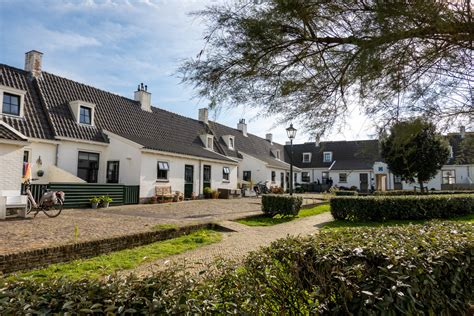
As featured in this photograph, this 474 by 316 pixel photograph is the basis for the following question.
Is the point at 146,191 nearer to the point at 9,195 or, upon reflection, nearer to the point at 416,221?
the point at 9,195

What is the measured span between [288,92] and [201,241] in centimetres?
593

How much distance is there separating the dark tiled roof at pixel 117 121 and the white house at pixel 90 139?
5 cm

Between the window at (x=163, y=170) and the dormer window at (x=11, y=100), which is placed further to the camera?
the window at (x=163, y=170)

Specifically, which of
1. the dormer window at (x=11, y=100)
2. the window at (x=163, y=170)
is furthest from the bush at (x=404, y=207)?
the dormer window at (x=11, y=100)

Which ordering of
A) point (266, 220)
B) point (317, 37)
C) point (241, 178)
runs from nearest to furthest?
point (317, 37), point (266, 220), point (241, 178)

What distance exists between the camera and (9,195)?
11414mm

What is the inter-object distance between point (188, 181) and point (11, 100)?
1120 centimetres

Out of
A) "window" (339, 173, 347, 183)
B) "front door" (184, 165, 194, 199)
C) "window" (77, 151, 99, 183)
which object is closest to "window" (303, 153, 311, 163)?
"window" (339, 173, 347, 183)

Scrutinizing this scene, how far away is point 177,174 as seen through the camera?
21.5 m

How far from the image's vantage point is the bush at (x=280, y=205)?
1430cm

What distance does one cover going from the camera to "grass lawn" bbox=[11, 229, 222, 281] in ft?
18.6

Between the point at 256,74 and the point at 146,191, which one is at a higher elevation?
the point at 256,74

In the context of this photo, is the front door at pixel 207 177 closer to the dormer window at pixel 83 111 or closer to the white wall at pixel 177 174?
the white wall at pixel 177 174

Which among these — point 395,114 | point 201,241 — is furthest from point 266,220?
point 395,114
